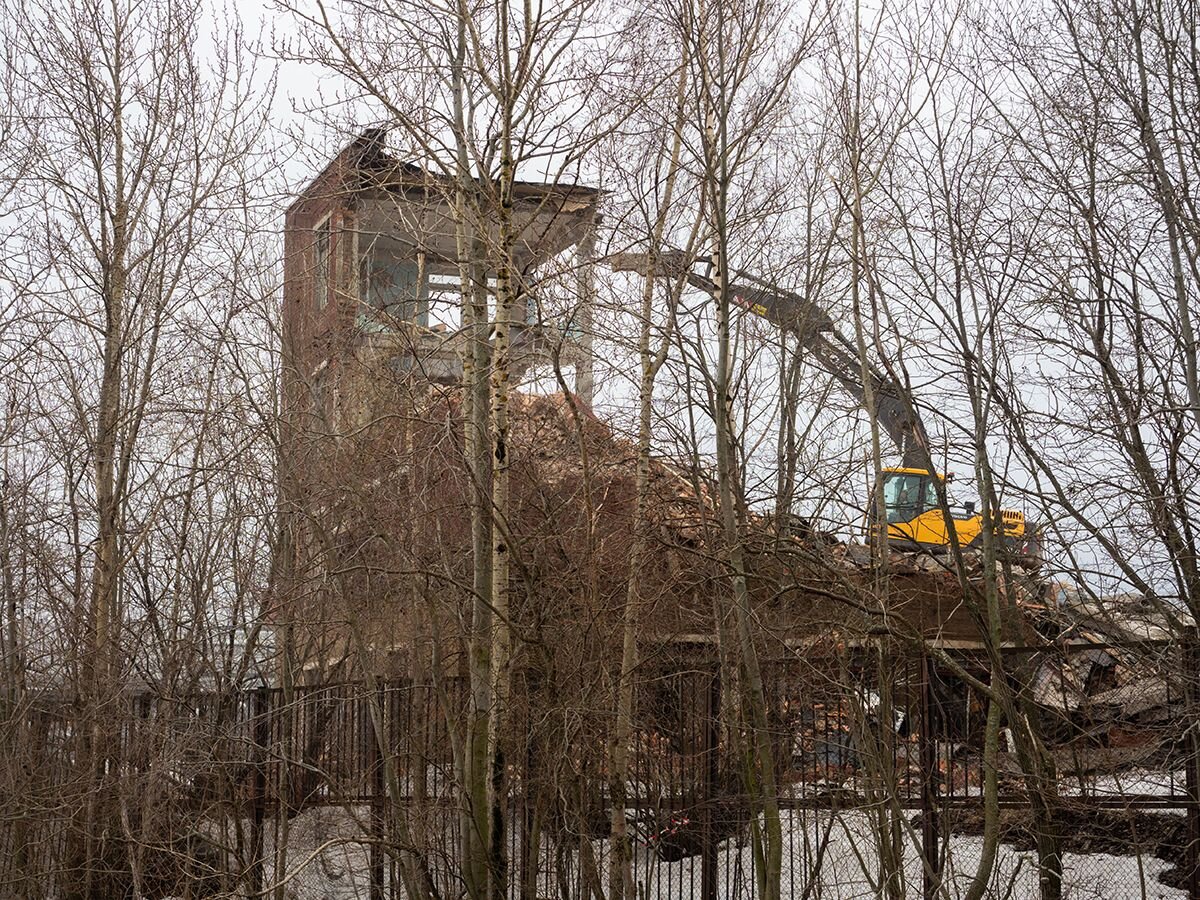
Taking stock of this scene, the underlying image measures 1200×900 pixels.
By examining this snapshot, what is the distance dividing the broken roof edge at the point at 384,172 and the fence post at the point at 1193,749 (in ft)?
19.6

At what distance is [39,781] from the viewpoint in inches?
553

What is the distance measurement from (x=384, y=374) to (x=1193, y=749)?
8.31 meters

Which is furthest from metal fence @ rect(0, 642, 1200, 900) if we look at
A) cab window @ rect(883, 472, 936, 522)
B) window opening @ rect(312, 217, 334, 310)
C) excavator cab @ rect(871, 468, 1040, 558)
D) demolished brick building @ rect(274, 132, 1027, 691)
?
window opening @ rect(312, 217, 334, 310)

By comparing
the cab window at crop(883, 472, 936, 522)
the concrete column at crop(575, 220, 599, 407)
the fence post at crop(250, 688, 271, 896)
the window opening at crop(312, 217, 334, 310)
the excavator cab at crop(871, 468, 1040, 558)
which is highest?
the window opening at crop(312, 217, 334, 310)

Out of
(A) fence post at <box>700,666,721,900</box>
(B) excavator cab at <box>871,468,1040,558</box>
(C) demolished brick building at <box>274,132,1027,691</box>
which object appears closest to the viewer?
(B) excavator cab at <box>871,468,1040,558</box>

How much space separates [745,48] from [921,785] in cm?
646

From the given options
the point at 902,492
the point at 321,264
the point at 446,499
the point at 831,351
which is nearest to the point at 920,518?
the point at 902,492

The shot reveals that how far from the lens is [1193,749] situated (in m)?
9.96

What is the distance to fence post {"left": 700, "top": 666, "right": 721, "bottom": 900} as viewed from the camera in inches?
448

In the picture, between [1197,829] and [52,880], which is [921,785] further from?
[52,880]

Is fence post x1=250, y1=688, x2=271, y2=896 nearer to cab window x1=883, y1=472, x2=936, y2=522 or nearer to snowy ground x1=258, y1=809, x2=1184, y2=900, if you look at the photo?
snowy ground x1=258, y1=809, x2=1184, y2=900

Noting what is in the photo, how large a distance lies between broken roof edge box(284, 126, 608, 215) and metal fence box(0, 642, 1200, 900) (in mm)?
4518

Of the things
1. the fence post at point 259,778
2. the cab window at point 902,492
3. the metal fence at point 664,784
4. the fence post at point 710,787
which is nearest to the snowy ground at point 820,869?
the metal fence at point 664,784

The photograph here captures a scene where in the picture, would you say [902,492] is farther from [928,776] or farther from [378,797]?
[378,797]
